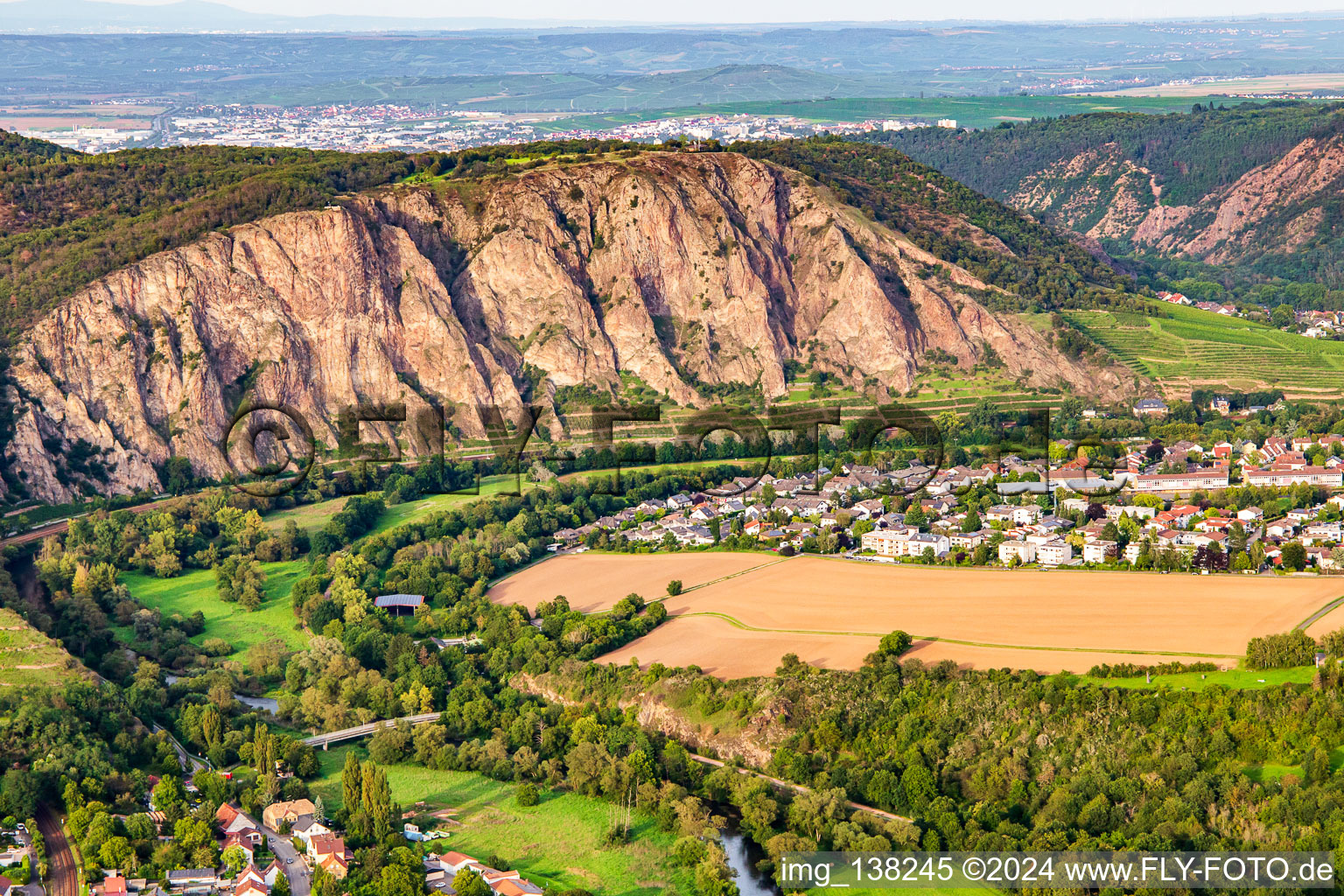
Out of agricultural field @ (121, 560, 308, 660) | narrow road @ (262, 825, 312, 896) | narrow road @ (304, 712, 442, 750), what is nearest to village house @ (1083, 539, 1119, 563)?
narrow road @ (304, 712, 442, 750)

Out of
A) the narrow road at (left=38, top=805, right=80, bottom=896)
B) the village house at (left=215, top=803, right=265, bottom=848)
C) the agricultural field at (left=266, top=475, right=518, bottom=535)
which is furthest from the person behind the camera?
the agricultural field at (left=266, top=475, right=518, bottom=535)

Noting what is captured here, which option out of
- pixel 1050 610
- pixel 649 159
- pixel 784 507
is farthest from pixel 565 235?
pixel 1050 610

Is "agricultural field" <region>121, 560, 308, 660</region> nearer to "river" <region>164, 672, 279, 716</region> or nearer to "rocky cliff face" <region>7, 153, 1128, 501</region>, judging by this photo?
"river" <region>164, 672, 279, 716</region>

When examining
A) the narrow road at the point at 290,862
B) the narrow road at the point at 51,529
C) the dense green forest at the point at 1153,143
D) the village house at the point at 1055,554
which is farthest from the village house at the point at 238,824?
the dense green forest at the point at 1153,143

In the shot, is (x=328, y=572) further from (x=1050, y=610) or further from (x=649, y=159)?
(x=649, y=159)

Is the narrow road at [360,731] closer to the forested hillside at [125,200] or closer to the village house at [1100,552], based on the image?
the village house at [1100,552]

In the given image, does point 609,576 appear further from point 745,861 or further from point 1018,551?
point 745,861

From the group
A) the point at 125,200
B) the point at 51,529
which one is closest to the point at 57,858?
the point at 51,529
